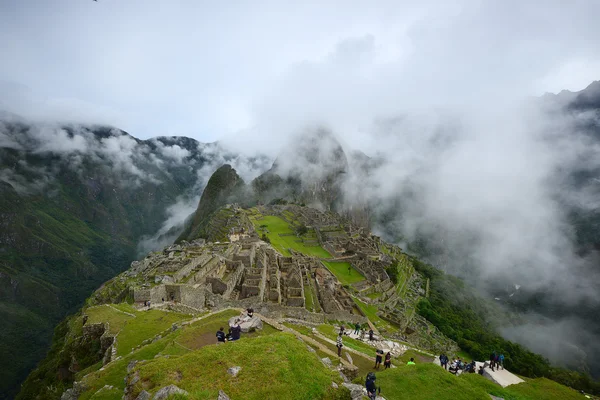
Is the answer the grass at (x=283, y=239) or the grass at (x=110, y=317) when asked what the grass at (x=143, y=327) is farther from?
the grass at (x=283, y=239)

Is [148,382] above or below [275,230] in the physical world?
below

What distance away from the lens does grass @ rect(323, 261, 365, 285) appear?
61237 mm

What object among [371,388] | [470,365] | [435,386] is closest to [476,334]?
[470,365]

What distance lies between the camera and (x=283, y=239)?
270 ft

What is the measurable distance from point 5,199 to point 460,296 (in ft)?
866

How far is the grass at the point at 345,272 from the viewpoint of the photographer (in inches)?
2411

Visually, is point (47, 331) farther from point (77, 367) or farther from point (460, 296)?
point (460, 296)

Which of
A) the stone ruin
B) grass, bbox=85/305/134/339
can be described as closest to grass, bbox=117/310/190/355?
grass, bbox=85/305/134/339

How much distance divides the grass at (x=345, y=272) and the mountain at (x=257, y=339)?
428 mm

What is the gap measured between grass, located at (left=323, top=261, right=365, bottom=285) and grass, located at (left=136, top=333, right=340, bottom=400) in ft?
159

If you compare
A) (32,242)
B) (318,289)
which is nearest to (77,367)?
(318,289)

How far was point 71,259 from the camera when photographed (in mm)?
177250

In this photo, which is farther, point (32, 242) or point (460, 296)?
point (32, 242)

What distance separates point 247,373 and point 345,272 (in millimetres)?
57515
